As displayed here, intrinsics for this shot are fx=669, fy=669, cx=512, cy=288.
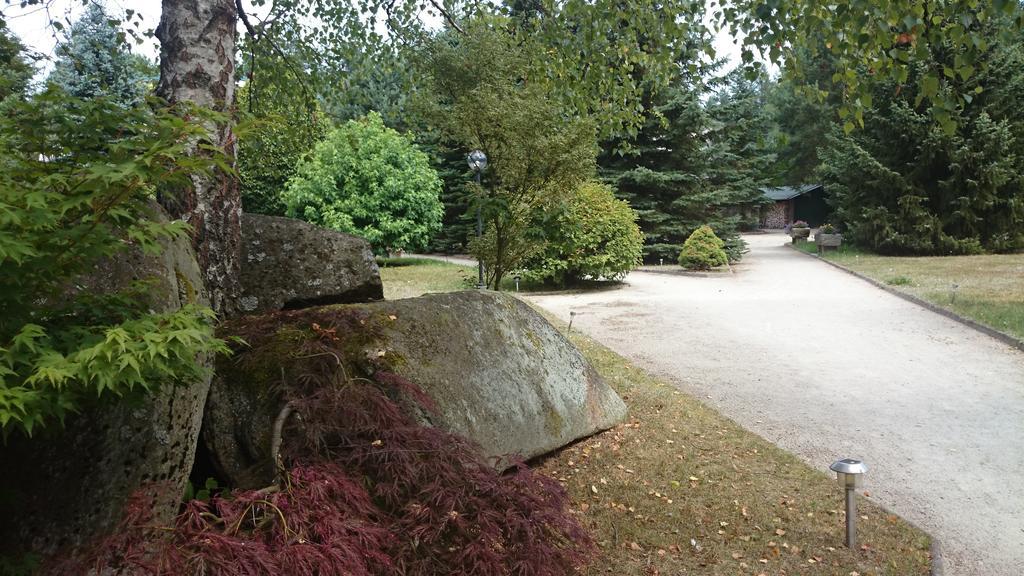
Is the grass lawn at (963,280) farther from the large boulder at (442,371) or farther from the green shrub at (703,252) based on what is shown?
the large boulder at (442,371)

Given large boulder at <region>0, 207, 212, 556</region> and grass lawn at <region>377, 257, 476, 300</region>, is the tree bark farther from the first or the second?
grass lawn at <region>377, 257, 476, 300</region>

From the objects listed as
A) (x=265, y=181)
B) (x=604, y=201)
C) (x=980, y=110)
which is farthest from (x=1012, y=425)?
(x=265, y=181)

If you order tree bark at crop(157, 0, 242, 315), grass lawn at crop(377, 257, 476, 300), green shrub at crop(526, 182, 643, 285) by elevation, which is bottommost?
grass lawn at crop(377, 257, 476, 300)

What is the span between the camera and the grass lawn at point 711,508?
340 centimetres

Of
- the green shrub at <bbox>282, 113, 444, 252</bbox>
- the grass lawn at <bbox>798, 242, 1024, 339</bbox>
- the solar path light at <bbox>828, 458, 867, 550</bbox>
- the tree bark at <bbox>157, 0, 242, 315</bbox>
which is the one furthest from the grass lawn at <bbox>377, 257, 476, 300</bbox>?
the solar path light at <bbox>828, 458, 867, 550</bbox>

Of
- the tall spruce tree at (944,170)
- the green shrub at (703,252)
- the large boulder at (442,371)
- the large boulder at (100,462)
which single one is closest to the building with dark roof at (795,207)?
the tall spruce tree at (944,170)

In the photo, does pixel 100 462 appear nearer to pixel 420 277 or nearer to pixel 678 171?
pixel 420 277

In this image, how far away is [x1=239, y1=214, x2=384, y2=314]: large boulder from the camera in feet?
13.8

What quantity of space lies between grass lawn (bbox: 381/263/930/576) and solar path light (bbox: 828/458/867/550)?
0.10 metres

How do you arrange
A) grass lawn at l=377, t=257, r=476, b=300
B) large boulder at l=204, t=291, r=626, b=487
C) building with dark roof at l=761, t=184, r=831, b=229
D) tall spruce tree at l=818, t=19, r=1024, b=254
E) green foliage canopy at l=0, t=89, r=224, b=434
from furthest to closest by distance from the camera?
building with dark roof at l=761, t=184, r=831, b=229, tall spruce tree at l=818, t=19, r=1024, b=254, grass lawn at l=377, t=257, r=476, b=300, large boulder at l=204, t=291, r=626, b=487, green foliage canopy at l=0, t=89, r=224, b=434

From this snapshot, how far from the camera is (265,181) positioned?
2608 centimetres

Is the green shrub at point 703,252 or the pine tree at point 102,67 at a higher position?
the pine tree at point 102,67

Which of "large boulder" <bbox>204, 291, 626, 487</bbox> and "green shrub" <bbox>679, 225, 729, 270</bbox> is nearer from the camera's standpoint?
"large boulder" <bbox>204, 291, 626, 487</bbox>

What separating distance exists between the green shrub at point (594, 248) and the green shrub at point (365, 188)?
8.50 meters
